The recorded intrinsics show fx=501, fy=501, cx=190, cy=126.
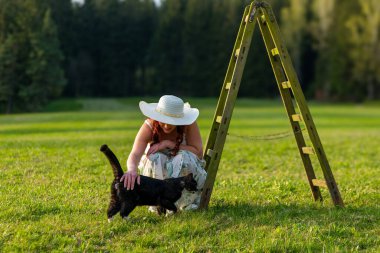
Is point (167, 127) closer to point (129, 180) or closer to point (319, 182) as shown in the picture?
point (129, 180)

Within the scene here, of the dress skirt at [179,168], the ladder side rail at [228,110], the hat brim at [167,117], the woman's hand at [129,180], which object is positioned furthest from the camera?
the ladder side rail at [228,110]

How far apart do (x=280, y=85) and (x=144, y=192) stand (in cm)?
274

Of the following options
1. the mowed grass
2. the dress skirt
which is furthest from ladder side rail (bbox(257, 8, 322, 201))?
the dress skirt

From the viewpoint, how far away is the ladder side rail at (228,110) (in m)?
6.95

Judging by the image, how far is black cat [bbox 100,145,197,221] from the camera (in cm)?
616

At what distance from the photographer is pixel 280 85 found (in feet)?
24.7

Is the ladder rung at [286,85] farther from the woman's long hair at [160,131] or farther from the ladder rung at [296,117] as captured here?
the woman's long hair at [160,131]

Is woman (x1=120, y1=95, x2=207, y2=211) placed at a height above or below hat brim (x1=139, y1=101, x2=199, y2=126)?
below

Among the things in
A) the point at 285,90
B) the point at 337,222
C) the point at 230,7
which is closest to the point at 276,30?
the point at 285,90

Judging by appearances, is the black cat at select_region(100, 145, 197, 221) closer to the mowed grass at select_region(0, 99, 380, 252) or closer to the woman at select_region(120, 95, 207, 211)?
the mowed grass at select_region(0, 99, 380, 252)

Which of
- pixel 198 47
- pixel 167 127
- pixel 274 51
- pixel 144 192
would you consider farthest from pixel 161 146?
pixel 198 47

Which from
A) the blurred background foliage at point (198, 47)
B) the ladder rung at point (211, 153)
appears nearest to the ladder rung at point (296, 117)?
the ladder rung at point (211, 153)

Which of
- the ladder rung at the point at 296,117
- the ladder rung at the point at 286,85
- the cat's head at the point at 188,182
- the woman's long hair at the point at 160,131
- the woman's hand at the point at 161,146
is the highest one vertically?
the ladder rung at the point at 286,85

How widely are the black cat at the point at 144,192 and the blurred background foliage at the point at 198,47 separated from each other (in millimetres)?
61634
